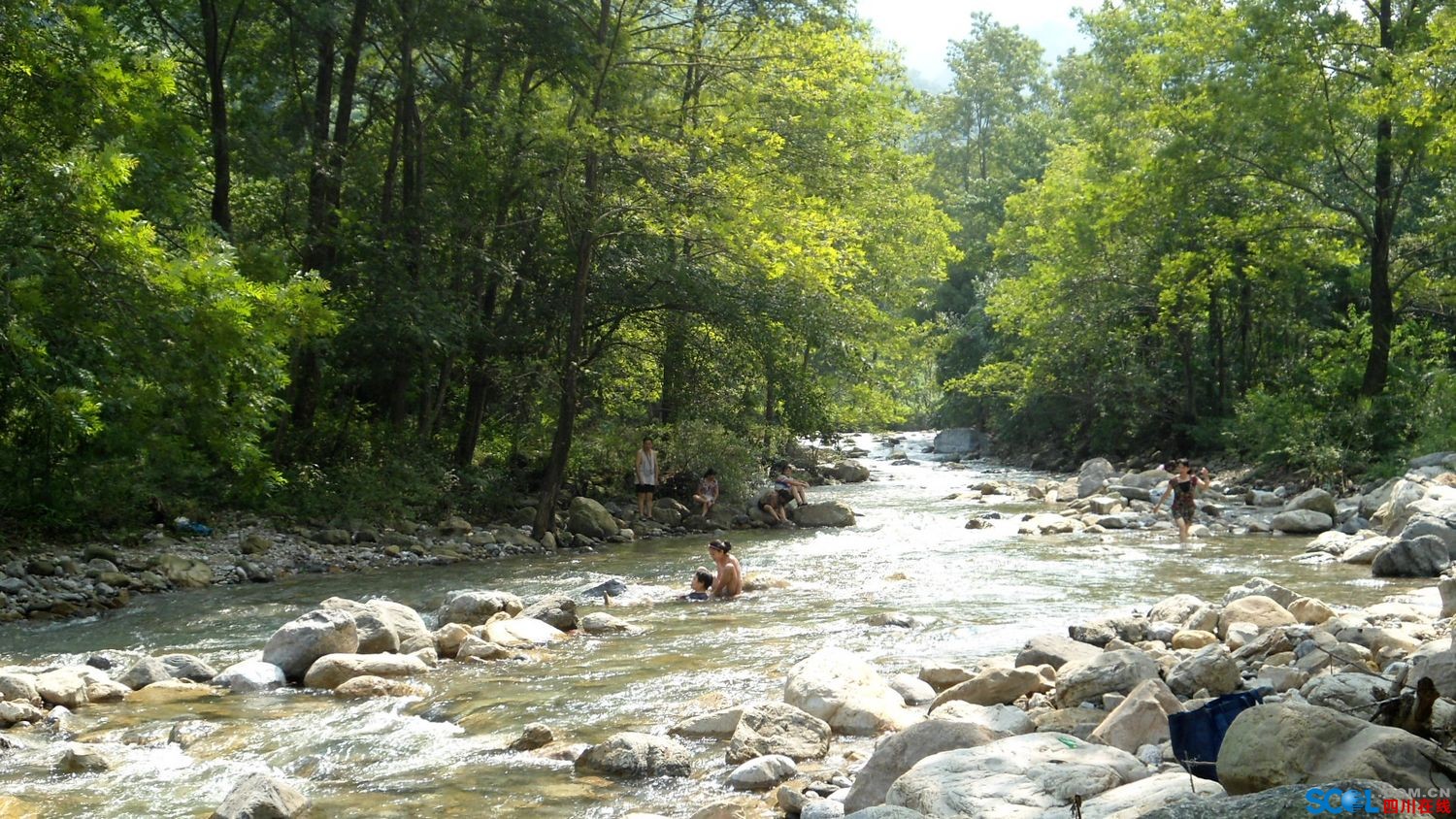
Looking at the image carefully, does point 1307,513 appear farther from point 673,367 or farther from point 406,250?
point 406,250

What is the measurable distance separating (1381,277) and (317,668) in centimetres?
2082

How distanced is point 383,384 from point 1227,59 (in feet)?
53.5

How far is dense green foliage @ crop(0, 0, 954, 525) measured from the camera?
11539mm

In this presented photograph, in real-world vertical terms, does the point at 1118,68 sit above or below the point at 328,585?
above

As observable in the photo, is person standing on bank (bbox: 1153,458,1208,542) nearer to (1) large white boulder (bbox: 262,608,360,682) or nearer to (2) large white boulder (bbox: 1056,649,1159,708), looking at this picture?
(2) large white boulder (bbox: 1056,649,1159,708)

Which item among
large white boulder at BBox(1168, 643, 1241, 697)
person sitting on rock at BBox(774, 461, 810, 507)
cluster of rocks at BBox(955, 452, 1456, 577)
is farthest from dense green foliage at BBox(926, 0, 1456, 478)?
large white boulder at BBox(1168, 643, 1241, 697)

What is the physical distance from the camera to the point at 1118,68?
1603 inches

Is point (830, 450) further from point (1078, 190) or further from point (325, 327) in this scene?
point (325, 327)

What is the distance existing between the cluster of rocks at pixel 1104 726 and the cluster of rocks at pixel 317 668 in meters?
1.27

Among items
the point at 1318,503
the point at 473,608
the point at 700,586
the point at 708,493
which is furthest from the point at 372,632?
the point at 1318,503

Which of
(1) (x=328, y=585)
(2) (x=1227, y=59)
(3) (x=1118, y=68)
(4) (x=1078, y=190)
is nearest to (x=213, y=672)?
(1) (x=328, y=585)

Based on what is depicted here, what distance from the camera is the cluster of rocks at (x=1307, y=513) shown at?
1289 cm

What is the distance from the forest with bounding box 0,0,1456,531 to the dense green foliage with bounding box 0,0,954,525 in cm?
5

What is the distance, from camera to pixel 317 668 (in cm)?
846
